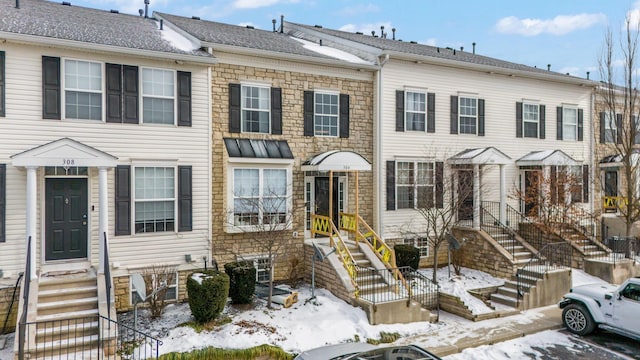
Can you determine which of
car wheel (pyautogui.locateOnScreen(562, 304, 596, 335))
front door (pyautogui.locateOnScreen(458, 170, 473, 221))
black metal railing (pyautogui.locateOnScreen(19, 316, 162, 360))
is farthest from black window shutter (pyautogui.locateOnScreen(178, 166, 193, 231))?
car wheel (pyautogui.locateOnScreen(562, 304, 596, 335))

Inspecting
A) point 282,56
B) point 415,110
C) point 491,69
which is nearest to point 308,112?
point 282,56

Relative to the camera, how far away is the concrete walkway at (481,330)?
33.7 ft

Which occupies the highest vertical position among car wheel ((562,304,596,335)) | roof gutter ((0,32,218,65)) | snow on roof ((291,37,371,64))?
snow on roof ((291,37,371,64))

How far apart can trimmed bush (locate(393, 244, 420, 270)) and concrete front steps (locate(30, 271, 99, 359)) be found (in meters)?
9.05

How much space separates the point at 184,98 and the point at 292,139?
362 cm

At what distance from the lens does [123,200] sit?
1184 centimetres

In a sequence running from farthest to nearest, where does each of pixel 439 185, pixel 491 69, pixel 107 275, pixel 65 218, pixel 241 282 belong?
1. pixel 491 69
2. pixel 439 185
3. pixel 241 282
4. pixel 65 218
5. pixel 107 275

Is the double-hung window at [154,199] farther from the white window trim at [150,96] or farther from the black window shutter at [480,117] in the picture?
the black window shutter at [480,117]

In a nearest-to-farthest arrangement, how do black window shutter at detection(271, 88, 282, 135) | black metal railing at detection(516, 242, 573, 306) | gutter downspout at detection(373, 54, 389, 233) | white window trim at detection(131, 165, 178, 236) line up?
1. white window trim at detection(131, 165, 178, 236)
2. black metal railing at detection(516, 242, 573, 306)
3. black window shutter at detection(271, 88, 282, 135)
4. gutter downspout at detection(373, 54, 389, 233)

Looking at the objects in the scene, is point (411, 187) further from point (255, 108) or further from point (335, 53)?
point (255, 108)

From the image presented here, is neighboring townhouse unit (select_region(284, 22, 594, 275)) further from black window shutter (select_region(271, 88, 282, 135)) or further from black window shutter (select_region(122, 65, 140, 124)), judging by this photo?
black window shutter (select_region(122, 65, 140, 124))

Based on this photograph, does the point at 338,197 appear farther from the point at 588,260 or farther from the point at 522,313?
the point at 588,260

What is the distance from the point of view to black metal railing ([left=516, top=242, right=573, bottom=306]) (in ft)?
44.6

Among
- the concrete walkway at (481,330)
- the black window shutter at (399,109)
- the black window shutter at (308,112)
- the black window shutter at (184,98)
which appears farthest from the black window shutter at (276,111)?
the concrete walkway at (481,330)
